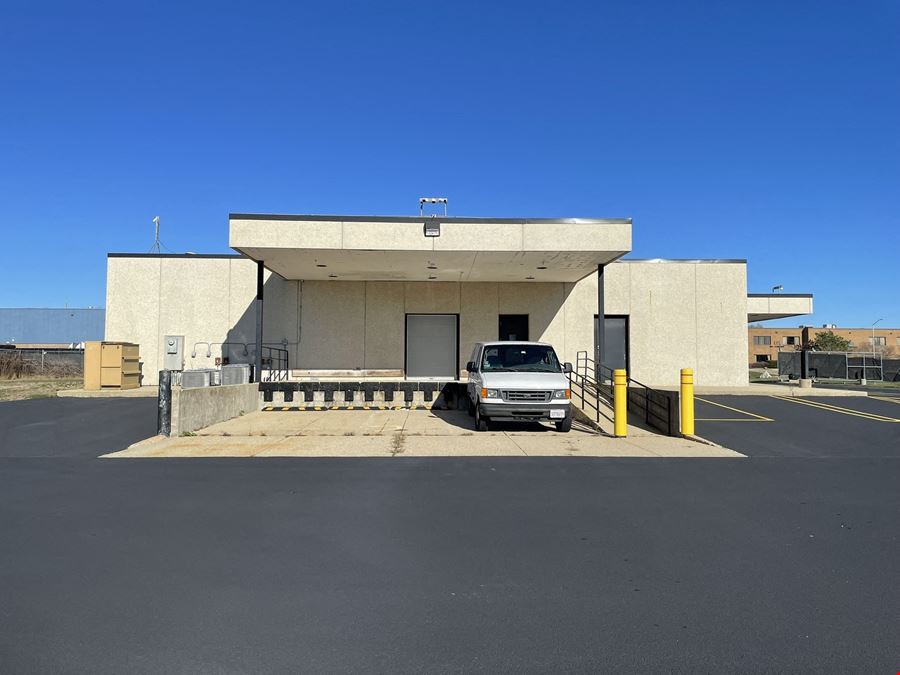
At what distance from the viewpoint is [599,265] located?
17.8 metres

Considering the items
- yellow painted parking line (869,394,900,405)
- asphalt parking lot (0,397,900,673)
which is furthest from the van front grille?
yellow painted parking line (869,394,900,405)

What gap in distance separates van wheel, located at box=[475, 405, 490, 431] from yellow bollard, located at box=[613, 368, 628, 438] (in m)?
2.77

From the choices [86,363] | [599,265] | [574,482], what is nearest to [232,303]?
[86,363]

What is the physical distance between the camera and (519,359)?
1271cm

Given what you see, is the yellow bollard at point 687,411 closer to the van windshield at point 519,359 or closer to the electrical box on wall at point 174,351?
the van windshield at point 519,359

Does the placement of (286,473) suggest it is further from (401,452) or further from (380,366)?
(380,366)

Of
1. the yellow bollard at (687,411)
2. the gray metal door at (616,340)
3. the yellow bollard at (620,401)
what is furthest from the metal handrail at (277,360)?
the yellow bollard at (687,411)

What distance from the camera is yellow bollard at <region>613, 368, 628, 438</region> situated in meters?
11.6

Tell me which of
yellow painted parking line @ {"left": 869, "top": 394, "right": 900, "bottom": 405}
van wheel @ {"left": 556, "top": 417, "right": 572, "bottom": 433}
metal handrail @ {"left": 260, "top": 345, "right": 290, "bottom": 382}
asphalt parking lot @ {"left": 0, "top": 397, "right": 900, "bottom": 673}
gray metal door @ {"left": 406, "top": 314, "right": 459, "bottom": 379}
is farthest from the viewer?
gray metal door @ {"left": 406, "top": 314, "right": 459, "bottom": 379}

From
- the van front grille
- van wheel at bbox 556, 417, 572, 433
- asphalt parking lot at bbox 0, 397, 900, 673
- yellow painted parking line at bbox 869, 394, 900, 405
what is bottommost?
asphalt parking lot at bbox 0, 397, 900, 673

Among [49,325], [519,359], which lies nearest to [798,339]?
[519,359]

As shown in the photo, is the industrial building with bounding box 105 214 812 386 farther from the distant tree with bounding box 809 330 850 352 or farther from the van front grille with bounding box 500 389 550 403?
the distant tree with bounding box 809 330 850 352

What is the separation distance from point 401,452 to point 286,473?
2.32m

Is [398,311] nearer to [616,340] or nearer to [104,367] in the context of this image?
[616,340]
